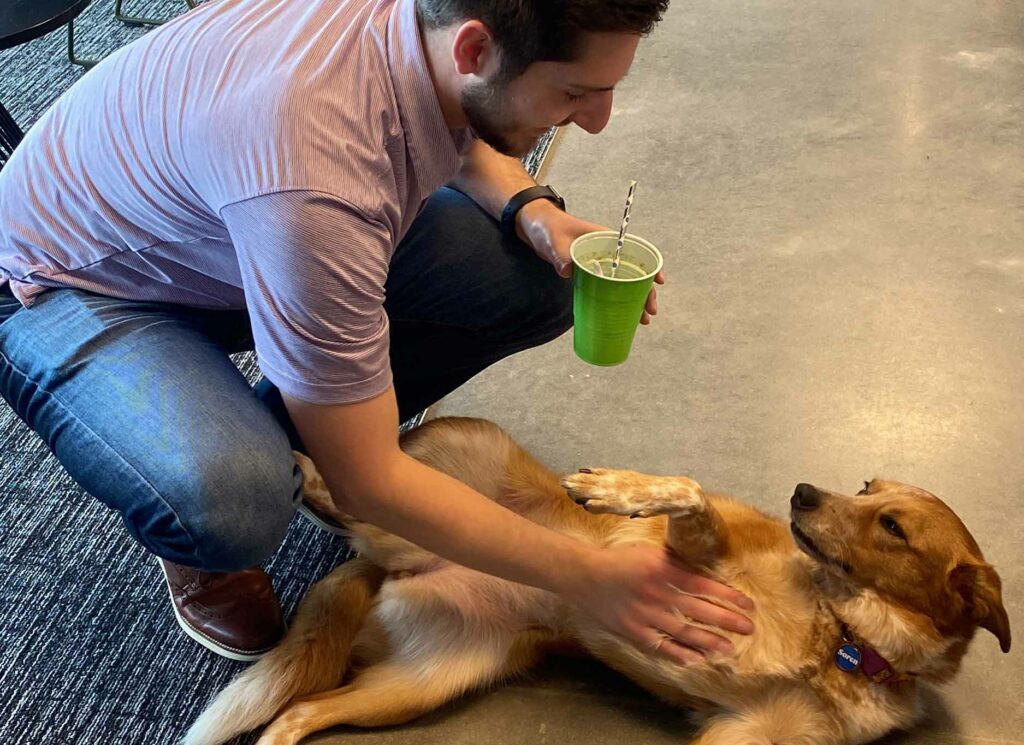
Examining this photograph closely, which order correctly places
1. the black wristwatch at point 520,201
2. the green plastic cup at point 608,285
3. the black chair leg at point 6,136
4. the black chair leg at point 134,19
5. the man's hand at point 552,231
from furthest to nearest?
the black chair leg at point 134,19, the black chair leg at point 6,136, the black wristwatch at point 520,201, the man's hand at point 552,231, the green plastic cup at point 608,285

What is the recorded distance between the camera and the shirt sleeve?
1.10m

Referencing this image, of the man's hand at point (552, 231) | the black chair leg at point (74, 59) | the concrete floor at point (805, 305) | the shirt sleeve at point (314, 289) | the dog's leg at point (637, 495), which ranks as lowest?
the concrete floor at point (805, 305)

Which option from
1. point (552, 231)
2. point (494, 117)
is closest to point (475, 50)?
point (494, 117)

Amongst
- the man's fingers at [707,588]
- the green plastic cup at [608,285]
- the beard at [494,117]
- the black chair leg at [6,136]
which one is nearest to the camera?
the beard at [494,117]

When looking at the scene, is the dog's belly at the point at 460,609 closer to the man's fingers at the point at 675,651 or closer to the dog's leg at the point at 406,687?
the dog's leg at the point at 406,687

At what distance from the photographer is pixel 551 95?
116 centimetres

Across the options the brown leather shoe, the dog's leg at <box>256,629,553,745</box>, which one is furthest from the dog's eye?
the brown leather shoe

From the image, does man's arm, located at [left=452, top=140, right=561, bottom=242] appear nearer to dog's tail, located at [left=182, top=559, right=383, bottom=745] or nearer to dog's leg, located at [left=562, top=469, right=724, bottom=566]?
dog's leg, located at [left=562, top=469, right=724, bottom=566]

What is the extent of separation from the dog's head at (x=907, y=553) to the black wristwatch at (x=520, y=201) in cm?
76

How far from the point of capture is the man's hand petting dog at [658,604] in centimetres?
143

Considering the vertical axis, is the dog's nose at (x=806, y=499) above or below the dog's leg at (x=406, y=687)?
above

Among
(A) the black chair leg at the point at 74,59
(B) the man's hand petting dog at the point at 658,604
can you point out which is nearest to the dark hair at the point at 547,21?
(B) the man's hand petting dog at the point at 658,604

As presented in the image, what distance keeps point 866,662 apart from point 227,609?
118cm

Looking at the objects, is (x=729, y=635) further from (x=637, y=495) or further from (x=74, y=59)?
(x=74, y=59)
